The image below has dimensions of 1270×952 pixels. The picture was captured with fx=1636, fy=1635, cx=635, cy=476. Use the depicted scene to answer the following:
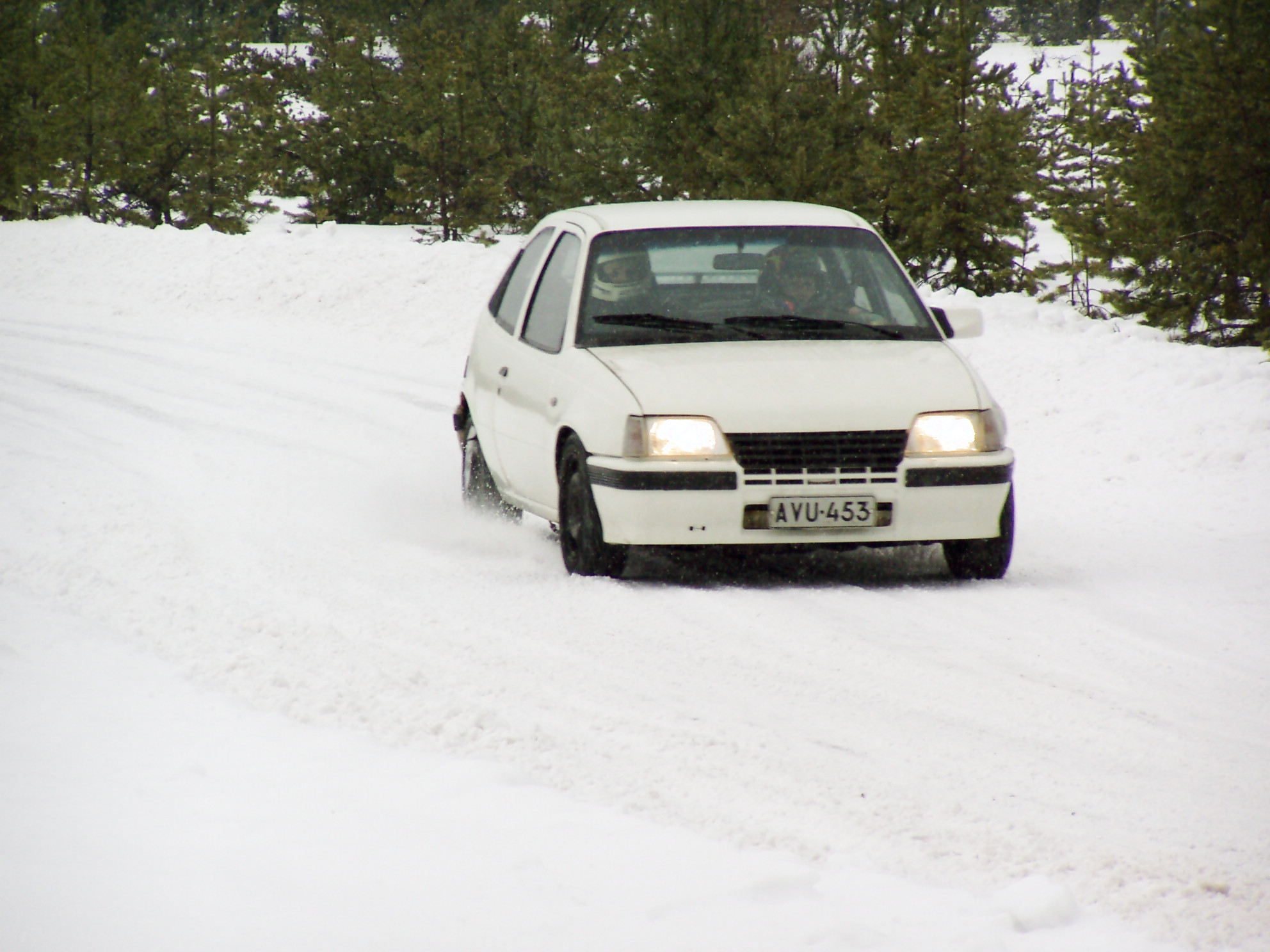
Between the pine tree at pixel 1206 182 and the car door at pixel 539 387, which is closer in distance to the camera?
the car door at pixel 539 387

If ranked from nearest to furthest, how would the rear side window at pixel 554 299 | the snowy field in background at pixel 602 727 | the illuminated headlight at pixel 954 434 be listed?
the snowy field in background at pixel 602 727 → the illuminated headlight at pixel 954 434 → the rear side window at pixel 554 299

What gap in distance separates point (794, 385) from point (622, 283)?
114cm

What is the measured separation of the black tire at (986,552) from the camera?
6508 mm

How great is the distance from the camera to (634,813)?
3.88 m

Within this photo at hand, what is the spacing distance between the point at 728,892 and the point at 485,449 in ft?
15.4

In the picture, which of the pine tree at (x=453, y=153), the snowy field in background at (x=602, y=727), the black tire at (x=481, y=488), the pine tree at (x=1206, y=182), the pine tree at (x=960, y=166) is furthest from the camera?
the pine tree at (x=453, y=153)

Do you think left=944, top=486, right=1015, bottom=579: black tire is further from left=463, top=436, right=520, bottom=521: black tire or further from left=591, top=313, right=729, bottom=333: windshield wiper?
left=463, top=436, right=520, bottom=521: black tire

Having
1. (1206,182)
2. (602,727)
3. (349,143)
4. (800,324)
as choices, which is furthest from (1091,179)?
(349,143)

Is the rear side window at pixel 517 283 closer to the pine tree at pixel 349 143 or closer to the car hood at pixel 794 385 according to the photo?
the car hood at pixel 794 385

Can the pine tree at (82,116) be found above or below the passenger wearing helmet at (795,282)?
above

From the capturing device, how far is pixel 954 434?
20.7ft

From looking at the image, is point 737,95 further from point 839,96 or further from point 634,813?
point 634,813

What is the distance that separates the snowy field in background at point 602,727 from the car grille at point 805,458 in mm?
460

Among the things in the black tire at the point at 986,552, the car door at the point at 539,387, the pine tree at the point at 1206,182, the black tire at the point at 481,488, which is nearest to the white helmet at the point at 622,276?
the car door at the point at 539,387
